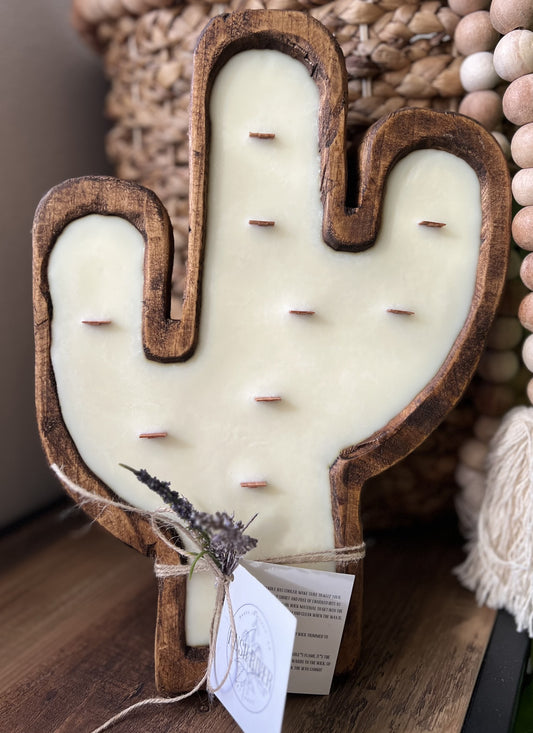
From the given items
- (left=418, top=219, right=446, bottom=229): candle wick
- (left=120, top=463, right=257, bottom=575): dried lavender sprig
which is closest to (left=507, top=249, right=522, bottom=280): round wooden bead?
(left=418, top=219, right=446, bottom=229): candle wick

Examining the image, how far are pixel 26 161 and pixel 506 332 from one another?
1.81ft

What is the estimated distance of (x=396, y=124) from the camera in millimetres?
505

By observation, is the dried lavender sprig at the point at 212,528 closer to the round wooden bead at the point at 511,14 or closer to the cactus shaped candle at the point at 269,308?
the cactus shaped candle at the point at 269,308

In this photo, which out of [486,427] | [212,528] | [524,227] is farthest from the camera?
[486,427]

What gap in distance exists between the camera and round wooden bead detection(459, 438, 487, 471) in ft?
2.13

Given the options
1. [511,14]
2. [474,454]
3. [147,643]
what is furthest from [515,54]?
[147,643]

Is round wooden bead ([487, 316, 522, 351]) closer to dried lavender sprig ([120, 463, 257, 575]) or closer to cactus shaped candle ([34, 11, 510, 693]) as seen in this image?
cactus shaped candle ([34, 11, 510, 693])

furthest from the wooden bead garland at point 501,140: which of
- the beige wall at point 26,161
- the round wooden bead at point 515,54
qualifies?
the beige wall at point 26,161

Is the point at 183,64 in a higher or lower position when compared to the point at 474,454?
higher

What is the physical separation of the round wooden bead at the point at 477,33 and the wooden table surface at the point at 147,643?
1.70ft

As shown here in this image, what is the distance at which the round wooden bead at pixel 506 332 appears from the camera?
1.99 ft

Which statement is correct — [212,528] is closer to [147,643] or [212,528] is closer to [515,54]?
[147,643]

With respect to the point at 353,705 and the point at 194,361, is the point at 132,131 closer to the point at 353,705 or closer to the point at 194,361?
the point at 194,361

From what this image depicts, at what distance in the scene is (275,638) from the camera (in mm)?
433
